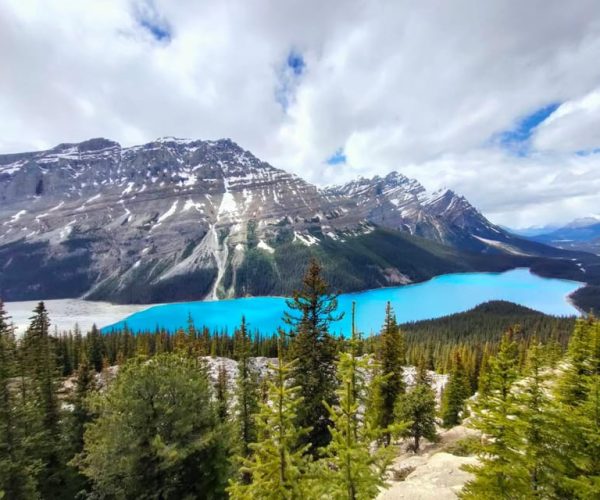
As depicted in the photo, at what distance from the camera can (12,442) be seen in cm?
1917

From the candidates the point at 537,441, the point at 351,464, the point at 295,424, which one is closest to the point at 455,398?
the point at 295,424

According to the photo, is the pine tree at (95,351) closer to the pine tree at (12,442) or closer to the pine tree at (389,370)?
the pine tree at (12,442)

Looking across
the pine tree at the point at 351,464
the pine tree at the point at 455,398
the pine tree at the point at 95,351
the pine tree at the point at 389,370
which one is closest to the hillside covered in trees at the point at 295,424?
the pine tree at the point at 351,464

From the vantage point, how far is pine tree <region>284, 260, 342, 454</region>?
17.5 m

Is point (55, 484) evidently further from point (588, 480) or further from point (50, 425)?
point (588, 480)

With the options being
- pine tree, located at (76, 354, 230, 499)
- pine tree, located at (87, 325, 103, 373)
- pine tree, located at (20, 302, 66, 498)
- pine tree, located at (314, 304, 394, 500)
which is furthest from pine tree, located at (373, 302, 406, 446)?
pine tree, located at (87, 325, 103, 373)

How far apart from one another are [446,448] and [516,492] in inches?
930

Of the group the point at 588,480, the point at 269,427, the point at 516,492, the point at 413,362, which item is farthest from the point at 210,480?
the point at 413,362

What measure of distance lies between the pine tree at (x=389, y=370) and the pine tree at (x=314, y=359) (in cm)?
1473

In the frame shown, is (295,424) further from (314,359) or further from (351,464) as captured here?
(351,464)

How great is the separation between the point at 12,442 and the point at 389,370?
2817 centimetres

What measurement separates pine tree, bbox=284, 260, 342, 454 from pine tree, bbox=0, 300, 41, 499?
15639mm

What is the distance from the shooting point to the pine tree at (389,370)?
32312mm

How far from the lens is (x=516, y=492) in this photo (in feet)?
30.9
